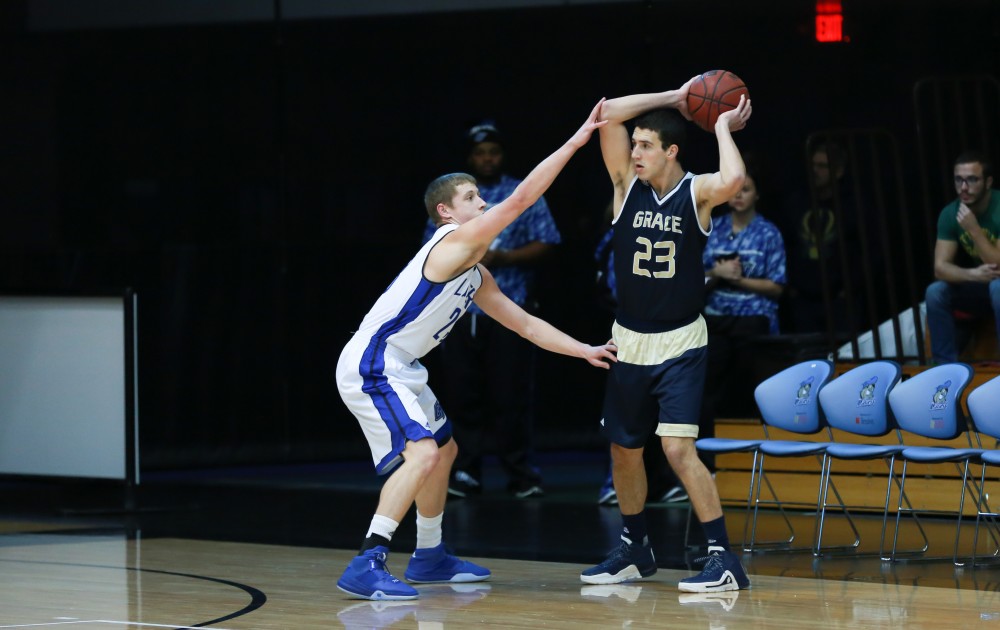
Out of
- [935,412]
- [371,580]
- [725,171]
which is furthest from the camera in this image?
[935,412]

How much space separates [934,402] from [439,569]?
7.34 feet

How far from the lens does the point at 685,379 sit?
5.96 meters

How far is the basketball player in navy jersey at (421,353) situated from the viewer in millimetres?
5699

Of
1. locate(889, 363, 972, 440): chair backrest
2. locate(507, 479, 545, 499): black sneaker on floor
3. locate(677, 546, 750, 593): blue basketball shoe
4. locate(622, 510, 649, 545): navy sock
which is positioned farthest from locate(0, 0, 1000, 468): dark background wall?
locate(677, 546, 750, 593): blue basketball shoe

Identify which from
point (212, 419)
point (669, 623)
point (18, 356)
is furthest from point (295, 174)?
point (669, 623)

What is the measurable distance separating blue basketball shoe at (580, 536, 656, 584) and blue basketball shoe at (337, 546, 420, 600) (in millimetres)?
751

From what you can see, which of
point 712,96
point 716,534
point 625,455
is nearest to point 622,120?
point 712,96

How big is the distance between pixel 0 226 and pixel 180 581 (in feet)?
14.9

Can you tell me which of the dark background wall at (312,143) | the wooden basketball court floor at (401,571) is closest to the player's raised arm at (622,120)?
the wooden basketball court floor at (401,571)

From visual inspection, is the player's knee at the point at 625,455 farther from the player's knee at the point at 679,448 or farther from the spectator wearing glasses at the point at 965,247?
the spectator wearing glasses at the point at 965,247

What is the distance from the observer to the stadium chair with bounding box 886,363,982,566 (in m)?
6.65

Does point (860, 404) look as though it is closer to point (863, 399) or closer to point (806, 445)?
point (863, 399)

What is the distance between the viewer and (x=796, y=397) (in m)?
7.39

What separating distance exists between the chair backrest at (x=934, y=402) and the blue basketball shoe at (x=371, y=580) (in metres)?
2.45
